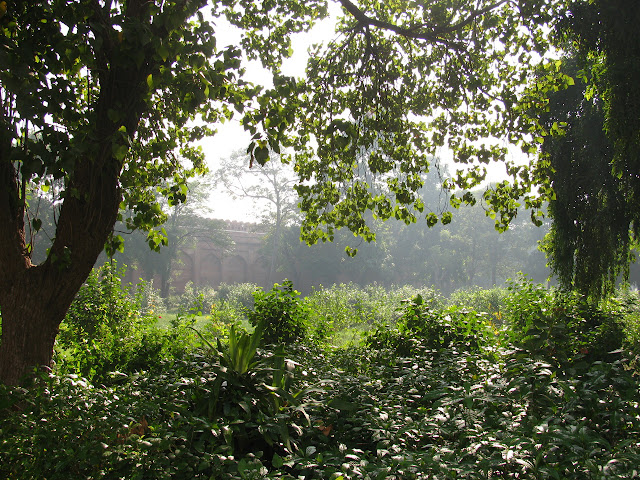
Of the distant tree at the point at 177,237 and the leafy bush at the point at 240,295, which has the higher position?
the distant tree at the point at 177,237

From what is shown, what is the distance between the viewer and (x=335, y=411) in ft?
9.18

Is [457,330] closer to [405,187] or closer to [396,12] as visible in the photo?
[405,187]

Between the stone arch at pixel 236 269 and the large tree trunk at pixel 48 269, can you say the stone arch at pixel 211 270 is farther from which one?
the large tree trunk at pixel 48 269

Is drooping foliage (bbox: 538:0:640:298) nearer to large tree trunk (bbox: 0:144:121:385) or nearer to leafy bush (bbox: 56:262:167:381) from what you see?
large tree trunk (bbox: 0:144:121:385)

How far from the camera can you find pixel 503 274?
1694 inches

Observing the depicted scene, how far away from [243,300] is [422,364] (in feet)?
55.1

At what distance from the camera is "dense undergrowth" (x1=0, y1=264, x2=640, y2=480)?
1817 mm

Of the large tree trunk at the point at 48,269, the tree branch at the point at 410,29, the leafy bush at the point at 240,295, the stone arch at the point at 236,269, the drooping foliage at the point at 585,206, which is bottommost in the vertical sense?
the leafy bush at the point at 240,295

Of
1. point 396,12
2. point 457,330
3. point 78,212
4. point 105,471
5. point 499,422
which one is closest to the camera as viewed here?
point 105,471

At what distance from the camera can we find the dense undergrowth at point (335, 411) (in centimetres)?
182

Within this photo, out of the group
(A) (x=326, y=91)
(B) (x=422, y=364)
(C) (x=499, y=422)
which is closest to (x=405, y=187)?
(A) (x=326, y=91)

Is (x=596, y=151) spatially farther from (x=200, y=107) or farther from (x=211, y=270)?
(x=211, y=270)

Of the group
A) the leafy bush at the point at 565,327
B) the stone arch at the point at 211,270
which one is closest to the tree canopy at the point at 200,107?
the leafy bush at the point at 565,327

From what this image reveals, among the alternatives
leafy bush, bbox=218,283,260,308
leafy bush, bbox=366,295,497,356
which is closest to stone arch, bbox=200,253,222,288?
leafy bush, bbox=218,283,260,308
